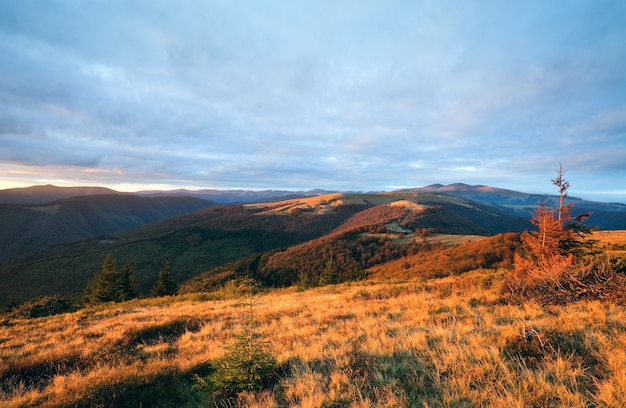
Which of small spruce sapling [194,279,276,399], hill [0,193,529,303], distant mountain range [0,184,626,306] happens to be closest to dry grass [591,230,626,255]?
distant mountain range [0,184,626,306]

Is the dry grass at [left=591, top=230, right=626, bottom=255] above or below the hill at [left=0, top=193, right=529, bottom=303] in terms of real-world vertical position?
above

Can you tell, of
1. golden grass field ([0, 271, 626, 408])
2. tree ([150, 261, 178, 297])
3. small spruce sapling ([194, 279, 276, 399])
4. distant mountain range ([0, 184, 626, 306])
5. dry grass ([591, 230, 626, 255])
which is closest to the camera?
golden grass field ([0, 271, 626, 408])

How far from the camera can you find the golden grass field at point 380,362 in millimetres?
3713

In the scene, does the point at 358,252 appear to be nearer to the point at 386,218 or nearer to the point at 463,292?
the point at 463,292

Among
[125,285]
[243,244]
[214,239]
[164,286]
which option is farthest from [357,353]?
[214,239]

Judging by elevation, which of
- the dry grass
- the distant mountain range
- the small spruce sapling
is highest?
the small spruce sapling

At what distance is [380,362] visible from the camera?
479cm

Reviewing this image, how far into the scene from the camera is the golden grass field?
3.71 metres

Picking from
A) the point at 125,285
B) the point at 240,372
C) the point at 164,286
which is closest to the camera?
the point at 240,372

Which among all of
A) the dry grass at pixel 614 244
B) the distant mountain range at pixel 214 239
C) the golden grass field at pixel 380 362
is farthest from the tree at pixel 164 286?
the dry grass at pixel 614 244

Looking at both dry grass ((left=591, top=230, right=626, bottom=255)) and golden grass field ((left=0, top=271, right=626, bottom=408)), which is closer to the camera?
golden grass field ((left=0, top=271, right=626, bottom=408))

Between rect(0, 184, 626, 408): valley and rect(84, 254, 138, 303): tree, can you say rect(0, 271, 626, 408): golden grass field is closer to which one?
rect(0, 184, 626, 408): valley

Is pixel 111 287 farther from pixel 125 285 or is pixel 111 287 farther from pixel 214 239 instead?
pixel 214 239

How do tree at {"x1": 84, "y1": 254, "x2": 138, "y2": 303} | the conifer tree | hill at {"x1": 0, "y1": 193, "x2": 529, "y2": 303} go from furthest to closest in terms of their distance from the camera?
hill at {"x1": 0, "y1": 193, "x2": 529, "y2": 303}
the conifer tree
tree at {"x1": 84, "y1": 254, "x2": 138, "y2": 303}
